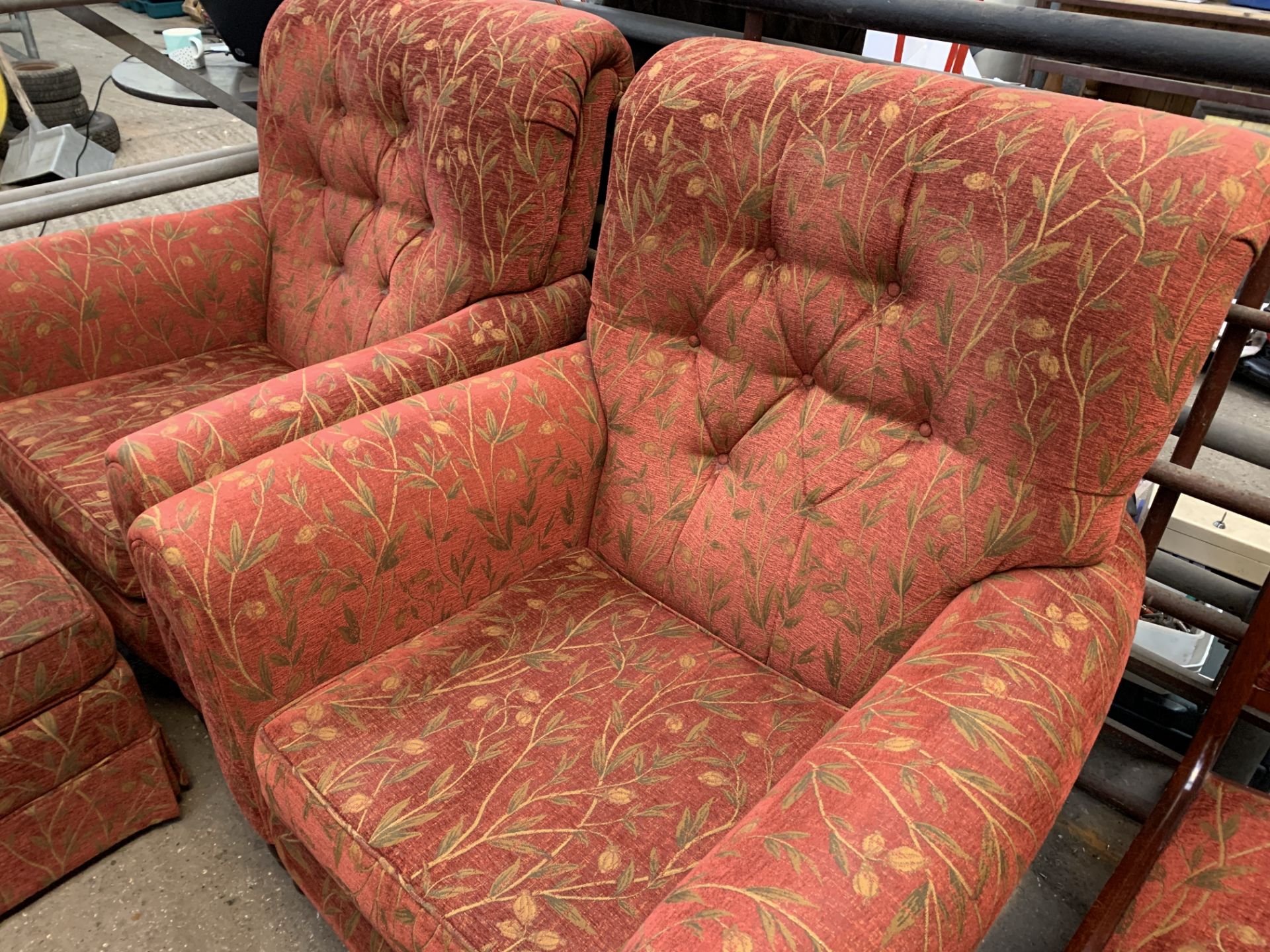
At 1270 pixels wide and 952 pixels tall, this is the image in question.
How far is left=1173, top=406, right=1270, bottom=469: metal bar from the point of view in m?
1.13

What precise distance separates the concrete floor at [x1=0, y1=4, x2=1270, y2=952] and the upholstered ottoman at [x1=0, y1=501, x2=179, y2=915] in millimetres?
44

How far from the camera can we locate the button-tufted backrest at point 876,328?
0.77 m

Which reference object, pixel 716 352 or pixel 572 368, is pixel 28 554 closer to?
pixel 572 368

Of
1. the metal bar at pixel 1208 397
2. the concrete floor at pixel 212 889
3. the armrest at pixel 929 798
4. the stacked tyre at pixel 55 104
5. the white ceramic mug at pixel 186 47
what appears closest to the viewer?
the armrest at pixel 929 798

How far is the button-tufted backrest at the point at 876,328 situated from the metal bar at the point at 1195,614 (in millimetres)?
400

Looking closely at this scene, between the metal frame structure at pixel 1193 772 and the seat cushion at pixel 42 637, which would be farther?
the seat cushion at pixel 42 637

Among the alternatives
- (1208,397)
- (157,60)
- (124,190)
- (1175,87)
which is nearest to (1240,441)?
(1208,397)

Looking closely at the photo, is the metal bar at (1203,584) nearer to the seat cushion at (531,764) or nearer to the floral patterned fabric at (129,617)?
the seat cushion at (531,764)

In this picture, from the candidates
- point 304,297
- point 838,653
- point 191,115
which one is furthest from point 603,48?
point 191,115

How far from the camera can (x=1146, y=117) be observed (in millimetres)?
783

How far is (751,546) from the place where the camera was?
1.05m

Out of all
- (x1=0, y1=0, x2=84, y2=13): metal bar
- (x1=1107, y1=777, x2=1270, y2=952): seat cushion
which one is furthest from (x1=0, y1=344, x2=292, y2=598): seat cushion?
(x1=1107, y1=777, x2=1270, y2=952): seat cushion

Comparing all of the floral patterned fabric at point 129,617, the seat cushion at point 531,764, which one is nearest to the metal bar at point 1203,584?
the seat cushion at point 531,764

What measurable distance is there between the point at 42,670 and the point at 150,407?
0.53 meters
